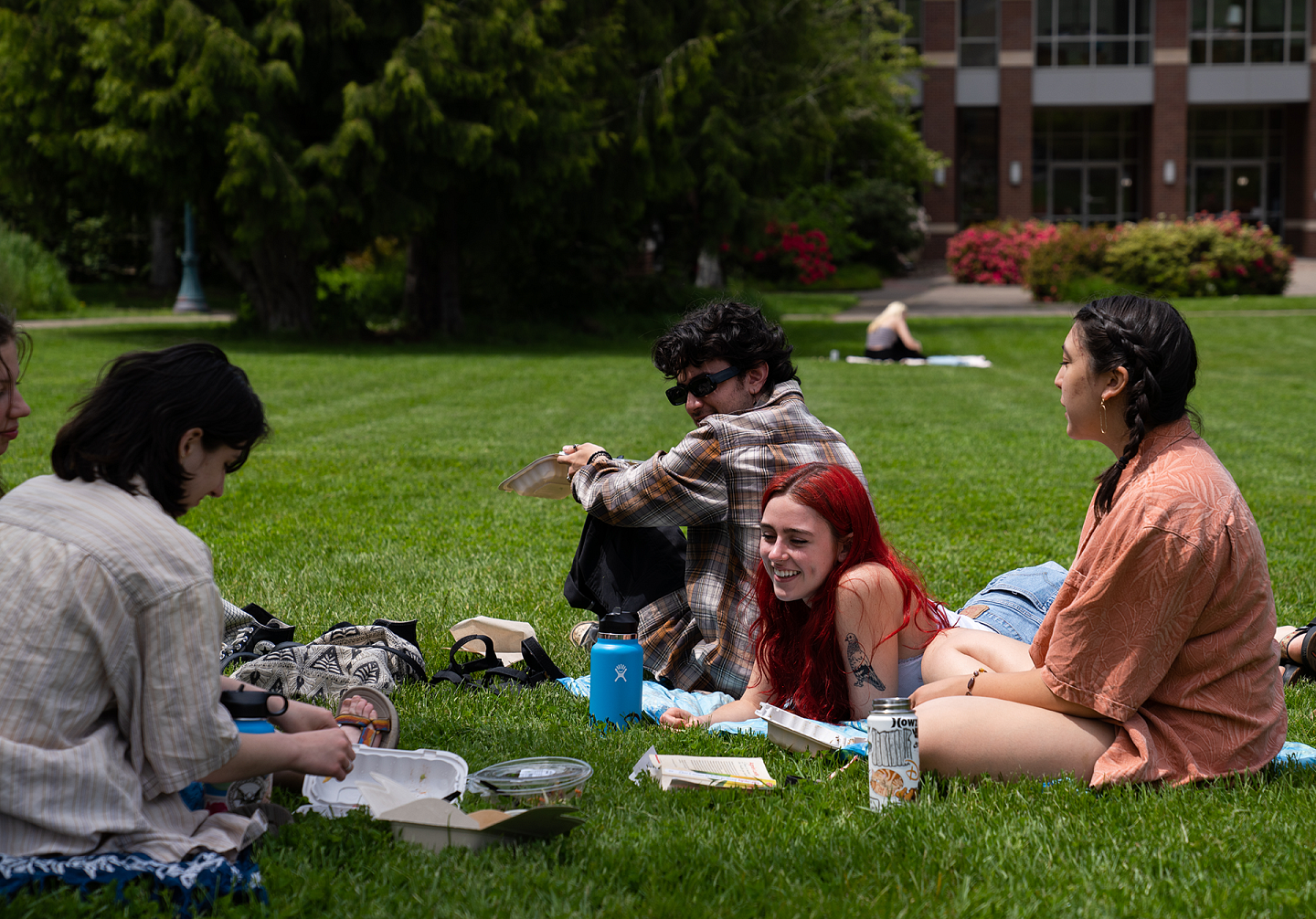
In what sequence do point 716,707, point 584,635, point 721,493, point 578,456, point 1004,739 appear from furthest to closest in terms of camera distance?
point 584,635 < point 578,456 < point 716,707 < point 721,493 < point 1004,739

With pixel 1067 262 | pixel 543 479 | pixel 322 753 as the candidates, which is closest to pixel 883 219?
pixel 1067 262

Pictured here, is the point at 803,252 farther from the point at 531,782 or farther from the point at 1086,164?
the point at 531,782

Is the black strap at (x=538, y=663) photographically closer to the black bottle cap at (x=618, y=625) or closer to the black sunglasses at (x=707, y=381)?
the black bottle cap at (x=618, y=625)

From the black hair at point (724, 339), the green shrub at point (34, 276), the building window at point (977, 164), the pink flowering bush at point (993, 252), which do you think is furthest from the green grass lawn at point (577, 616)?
the building window at point (977, 164)

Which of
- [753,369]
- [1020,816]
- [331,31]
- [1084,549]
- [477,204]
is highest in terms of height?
[331,31]

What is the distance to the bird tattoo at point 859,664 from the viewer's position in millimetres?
3881

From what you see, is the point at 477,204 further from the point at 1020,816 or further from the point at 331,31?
the point at 1020,816

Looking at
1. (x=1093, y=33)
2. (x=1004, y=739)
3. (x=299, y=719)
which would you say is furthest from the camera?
(x=1093, y=33)

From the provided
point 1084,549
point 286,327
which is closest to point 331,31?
point 286,327

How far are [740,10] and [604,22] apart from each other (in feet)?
9.23

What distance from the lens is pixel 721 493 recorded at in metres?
4.33

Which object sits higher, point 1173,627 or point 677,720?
point 1173,627

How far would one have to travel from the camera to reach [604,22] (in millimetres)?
22000

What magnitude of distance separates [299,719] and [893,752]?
1.56 m
